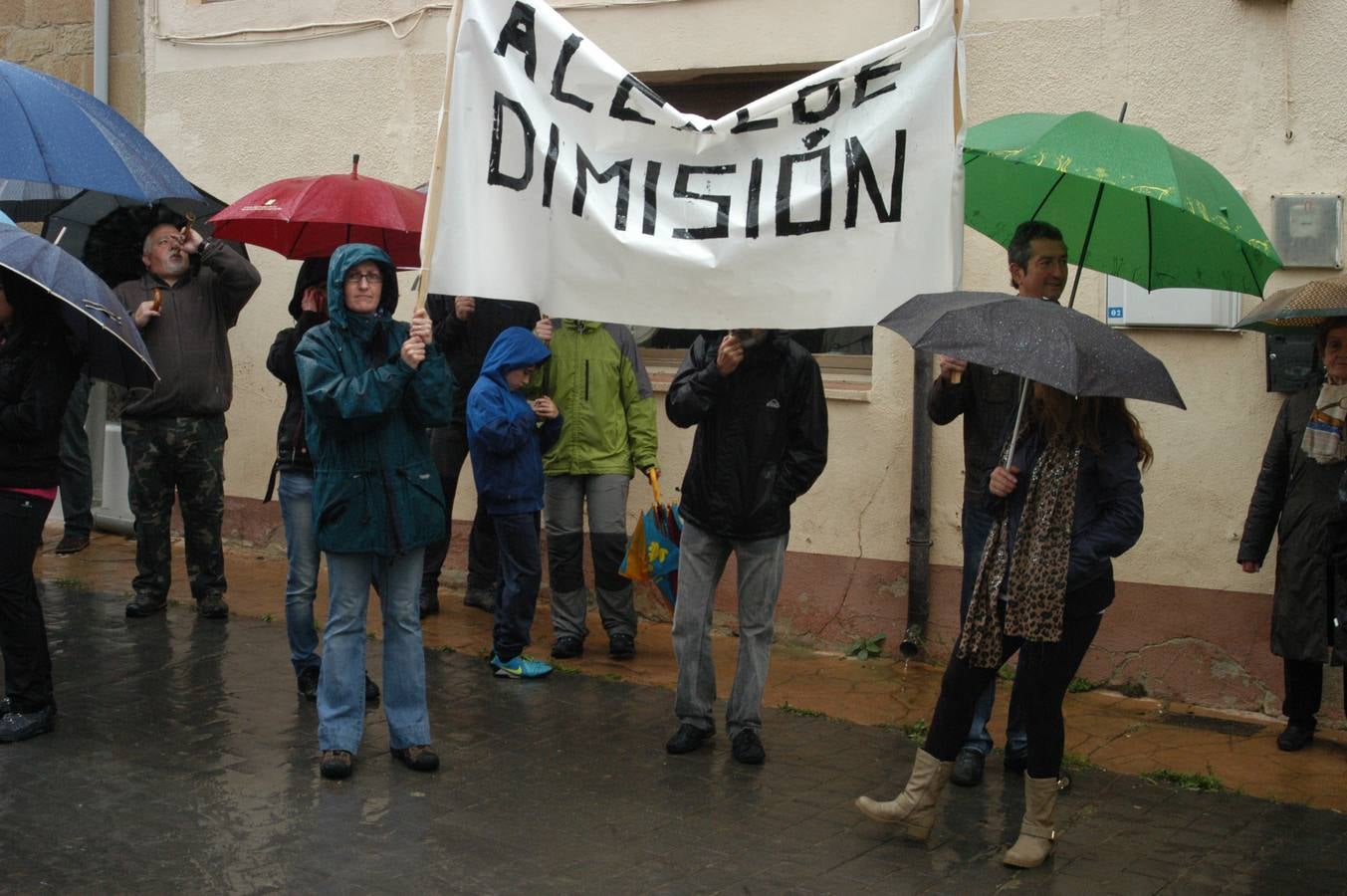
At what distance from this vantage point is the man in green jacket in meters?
7.68

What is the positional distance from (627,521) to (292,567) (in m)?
2.47

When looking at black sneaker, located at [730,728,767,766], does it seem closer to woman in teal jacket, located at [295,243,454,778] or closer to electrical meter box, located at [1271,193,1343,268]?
woman in teal jacket, located at [295,243,454,778]

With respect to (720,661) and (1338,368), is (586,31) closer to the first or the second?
(720,661)

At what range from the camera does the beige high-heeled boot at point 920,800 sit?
5133mm

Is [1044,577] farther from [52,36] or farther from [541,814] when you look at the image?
[52,36]

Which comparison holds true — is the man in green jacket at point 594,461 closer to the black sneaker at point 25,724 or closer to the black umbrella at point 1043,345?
the black sneaker at point 25,724

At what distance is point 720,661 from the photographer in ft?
25.9

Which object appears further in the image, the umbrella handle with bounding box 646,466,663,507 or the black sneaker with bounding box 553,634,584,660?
the black sneaker with bounding box 553,634,584,660

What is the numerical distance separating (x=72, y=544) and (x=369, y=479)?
5.43 metres

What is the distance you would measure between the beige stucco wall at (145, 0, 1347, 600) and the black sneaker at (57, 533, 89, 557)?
4.48ft

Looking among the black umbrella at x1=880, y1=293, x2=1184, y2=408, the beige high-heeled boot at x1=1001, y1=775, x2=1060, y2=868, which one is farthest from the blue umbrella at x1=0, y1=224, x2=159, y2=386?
the beige high-heeled boot at x1=1001, y1=775, x2=1060, y2=868

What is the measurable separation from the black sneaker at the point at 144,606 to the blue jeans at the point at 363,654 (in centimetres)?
284

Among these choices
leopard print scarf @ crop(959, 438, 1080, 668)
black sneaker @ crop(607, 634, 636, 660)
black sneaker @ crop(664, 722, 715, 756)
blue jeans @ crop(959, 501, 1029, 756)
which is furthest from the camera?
black sneaker @ crop(607, 634, 636, 660)

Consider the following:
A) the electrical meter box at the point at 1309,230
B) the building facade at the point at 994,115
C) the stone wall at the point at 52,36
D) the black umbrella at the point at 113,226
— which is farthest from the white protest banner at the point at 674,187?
the stone wall at the point at 52,36
